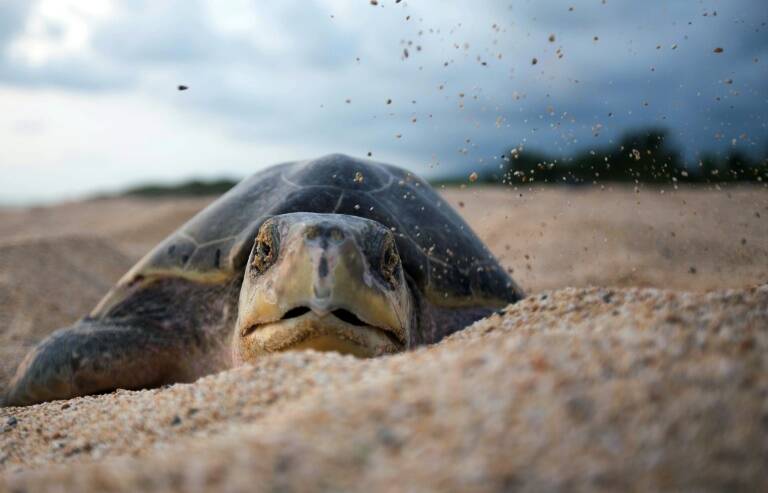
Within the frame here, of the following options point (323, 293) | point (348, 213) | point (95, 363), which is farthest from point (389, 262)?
point (95, 363)

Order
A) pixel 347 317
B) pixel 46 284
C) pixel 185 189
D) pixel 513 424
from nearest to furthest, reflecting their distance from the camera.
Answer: pixel 513 424, pixel 347 317, pixel 46 284, pixel 185 189

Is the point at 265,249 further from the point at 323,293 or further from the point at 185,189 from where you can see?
the point at 185,189

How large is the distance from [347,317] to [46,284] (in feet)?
15.2

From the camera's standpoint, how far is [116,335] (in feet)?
10.2

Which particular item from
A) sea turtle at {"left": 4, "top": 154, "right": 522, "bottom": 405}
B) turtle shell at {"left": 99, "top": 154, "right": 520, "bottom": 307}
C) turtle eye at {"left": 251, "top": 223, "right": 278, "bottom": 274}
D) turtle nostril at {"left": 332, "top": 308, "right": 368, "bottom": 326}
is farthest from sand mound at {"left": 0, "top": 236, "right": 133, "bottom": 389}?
turtle nostril at {"left": 332, "top": 308, "right": 368, "bottom": 326}

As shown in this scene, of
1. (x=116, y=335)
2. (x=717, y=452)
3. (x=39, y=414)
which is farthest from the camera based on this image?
(x=116, y=335)

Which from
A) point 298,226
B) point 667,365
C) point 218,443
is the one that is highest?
point 298,226

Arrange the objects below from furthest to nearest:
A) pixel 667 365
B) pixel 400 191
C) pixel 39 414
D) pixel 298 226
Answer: pixel 400 191 < pixel 39 414 < pixel 298 226 < pixel 667 365

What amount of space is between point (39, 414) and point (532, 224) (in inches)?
271

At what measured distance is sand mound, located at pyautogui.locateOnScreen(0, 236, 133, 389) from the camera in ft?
14.4

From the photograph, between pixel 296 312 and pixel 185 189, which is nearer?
pixel 296 312

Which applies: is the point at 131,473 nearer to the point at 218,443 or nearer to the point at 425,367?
the point at 218,443

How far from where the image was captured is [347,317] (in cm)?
210

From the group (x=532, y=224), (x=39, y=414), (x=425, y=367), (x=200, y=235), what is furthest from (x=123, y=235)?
(x=425, y=367)
